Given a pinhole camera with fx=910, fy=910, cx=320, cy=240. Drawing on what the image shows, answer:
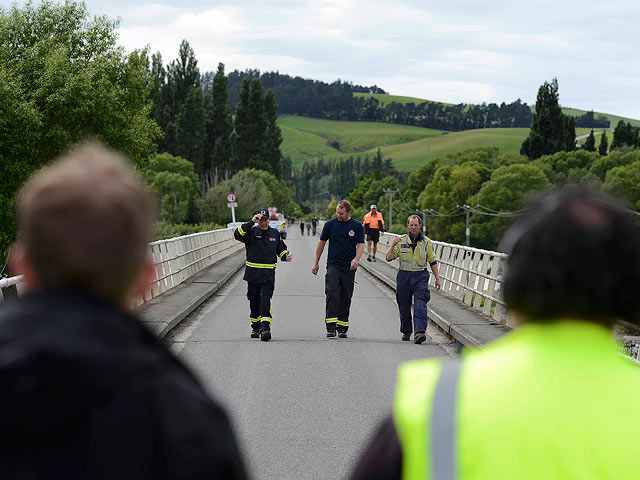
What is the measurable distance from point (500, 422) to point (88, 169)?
0.95 metres

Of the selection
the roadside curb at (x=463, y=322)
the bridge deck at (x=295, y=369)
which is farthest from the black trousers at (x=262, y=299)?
the roadside curb at (x=463, y=322)

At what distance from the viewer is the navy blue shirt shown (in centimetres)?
1338

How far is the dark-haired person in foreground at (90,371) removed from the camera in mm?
1602

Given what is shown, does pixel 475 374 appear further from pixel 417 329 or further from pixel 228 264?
pixel 228 264

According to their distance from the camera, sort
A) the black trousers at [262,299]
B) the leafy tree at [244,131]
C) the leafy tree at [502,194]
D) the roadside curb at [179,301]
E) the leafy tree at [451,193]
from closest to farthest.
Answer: the black trousers at [262,299], the roadside curb at [179,301], the leafy tree at [502,194], the leafy tree at [244,131], the leafy tree at [451,193]

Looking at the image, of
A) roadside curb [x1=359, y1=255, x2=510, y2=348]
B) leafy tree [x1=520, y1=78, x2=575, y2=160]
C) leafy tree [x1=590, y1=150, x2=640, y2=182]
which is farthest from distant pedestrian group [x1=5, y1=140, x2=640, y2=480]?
leafy tree [x1=520, y1=78, x2=575, y2=160]

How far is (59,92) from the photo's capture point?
37500 millimetres

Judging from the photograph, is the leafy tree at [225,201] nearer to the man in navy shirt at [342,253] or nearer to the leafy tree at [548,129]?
the man in navy shirt at [342,253]

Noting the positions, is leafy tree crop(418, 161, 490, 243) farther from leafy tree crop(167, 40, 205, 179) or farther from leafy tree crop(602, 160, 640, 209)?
leafy tree crop(167, 40, 205, 179)

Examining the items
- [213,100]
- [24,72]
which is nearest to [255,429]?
[24,72]

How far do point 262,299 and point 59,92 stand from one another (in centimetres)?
2723

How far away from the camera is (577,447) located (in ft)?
5.53

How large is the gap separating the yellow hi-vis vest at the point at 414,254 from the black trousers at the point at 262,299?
1870 mm

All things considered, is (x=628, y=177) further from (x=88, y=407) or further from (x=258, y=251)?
(x=88, y=407)
